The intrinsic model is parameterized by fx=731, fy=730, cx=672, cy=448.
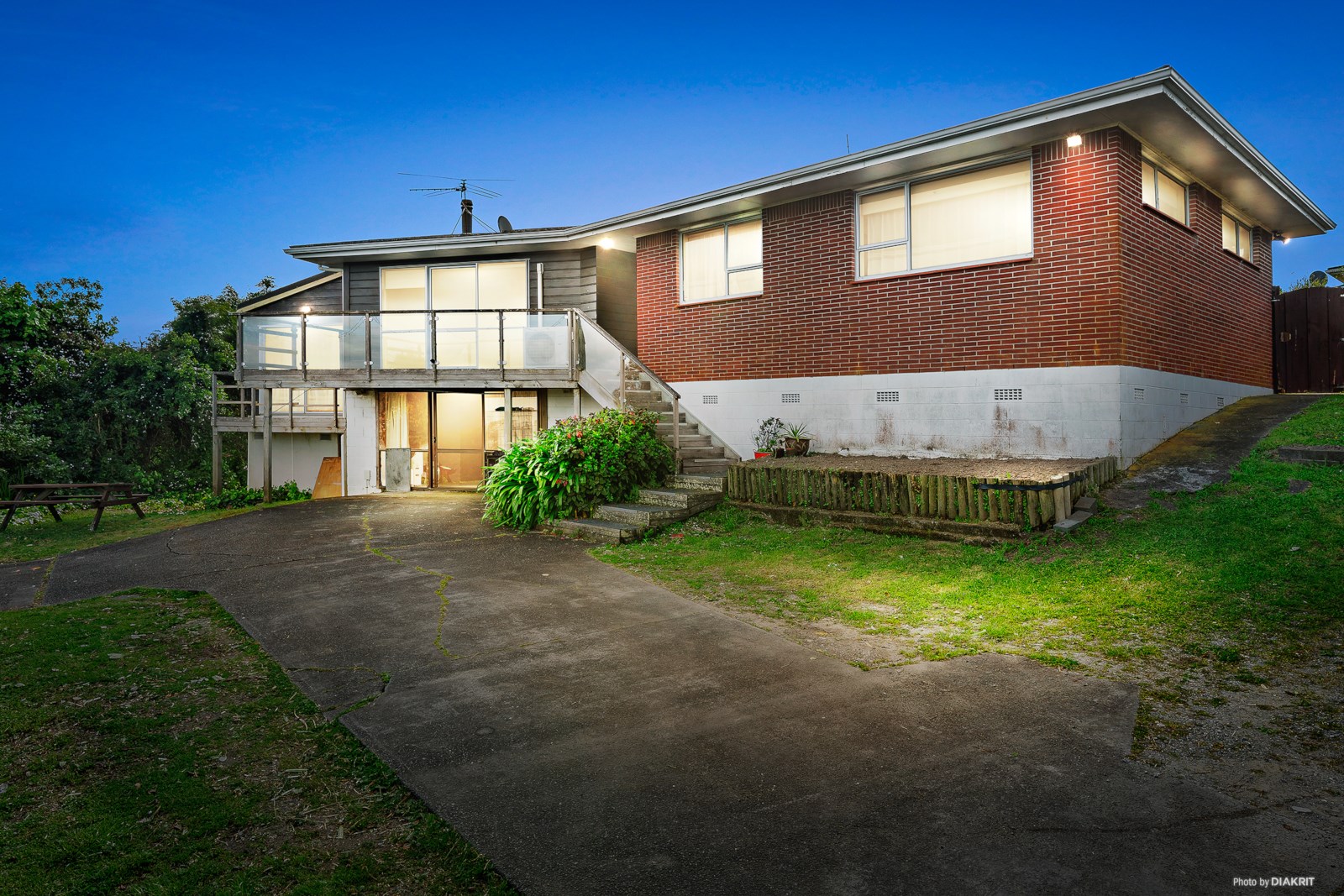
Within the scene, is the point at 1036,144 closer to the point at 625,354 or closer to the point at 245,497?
the point at 625,354

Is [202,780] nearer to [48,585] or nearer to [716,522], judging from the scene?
[48,585]

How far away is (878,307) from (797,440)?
2471 millimetres

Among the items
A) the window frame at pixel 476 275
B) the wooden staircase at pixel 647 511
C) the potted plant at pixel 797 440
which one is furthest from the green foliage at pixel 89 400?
the potted plant at pixel 797 440

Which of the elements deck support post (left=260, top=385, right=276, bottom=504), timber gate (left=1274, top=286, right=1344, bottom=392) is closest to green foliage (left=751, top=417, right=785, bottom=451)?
deck support post (left=260, top=385, right=276, bottom=504)

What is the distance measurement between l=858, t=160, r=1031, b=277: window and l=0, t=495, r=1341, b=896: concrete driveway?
731 centimetres

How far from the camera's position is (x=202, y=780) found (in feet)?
11.0

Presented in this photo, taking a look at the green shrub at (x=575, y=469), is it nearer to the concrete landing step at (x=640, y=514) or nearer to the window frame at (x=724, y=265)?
the concrete landing step at (x=640, y=514)

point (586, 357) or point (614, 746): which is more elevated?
point (586, 357)

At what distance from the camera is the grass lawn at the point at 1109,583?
4.82m

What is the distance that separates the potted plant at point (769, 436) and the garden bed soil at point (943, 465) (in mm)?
635

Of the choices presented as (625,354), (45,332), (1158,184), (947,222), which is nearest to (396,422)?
(625,354)

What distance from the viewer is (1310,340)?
1536cm

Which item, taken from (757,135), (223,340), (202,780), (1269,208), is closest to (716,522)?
(202,780)

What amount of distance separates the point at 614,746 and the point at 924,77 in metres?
121
